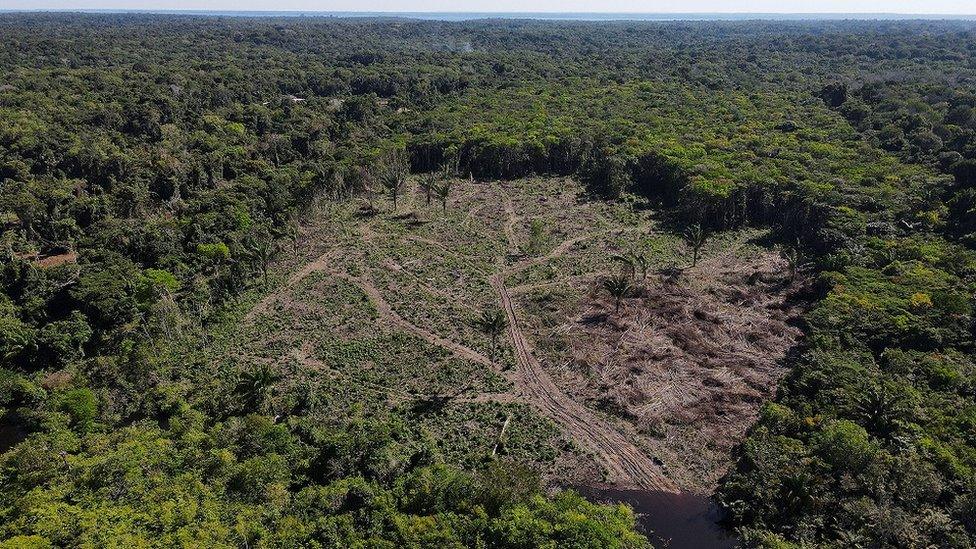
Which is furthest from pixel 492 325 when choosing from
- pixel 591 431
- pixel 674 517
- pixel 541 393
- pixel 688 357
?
pixel 674 517

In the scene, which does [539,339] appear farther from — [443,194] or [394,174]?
[394,174]

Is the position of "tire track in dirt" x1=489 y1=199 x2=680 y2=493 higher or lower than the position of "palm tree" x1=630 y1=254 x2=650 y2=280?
lower

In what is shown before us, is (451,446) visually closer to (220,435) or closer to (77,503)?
(220,435)

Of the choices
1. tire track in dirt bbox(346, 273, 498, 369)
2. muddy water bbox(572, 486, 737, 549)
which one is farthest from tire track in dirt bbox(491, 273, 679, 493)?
tire track in dirt bbox(346, 273, 498, 369)

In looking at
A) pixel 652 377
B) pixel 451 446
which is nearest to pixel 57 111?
pixel 451 446

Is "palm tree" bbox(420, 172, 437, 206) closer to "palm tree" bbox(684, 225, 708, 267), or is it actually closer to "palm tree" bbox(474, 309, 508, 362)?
"palm tree" bbox(474, 309, 508, 362)

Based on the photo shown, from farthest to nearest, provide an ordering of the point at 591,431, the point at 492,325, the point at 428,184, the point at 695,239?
A: 1. the point at 428,184
2. the point at 695,239
3. the point at 492,325
4. the point at 591,431

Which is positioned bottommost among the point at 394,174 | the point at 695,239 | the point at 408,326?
the point at 408,326

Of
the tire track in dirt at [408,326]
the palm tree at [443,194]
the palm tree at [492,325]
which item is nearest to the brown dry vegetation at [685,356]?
the palm tree at [492,325]
